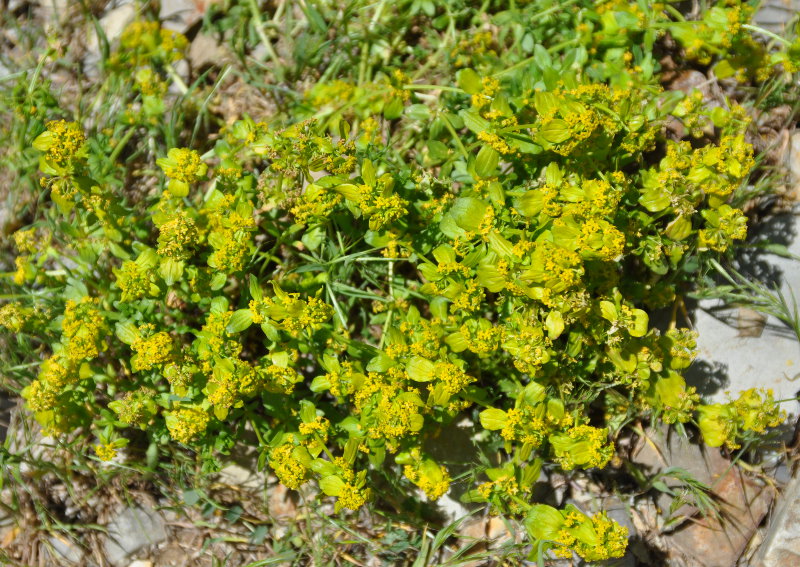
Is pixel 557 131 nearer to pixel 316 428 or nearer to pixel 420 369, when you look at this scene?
pixel 420 369

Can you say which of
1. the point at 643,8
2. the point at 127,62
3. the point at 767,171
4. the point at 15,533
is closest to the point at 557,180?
the point at 643,8

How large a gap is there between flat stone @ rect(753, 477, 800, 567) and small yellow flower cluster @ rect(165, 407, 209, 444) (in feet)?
10.1

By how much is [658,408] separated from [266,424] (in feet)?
6.50

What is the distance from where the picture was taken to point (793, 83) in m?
3.96

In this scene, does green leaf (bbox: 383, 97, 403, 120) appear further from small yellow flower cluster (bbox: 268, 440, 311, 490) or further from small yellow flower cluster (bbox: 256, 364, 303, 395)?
small yellow flower cluster (bbox: 268, 440, 311, 490)

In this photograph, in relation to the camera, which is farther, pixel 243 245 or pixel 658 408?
pixel 658 408

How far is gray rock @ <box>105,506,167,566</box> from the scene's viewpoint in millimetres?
4203

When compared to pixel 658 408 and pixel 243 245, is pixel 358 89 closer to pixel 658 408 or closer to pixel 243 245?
pixel 243 245

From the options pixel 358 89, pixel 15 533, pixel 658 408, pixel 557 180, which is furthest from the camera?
pixel 15 533

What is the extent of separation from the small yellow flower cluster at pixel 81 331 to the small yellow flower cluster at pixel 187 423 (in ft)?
1.63

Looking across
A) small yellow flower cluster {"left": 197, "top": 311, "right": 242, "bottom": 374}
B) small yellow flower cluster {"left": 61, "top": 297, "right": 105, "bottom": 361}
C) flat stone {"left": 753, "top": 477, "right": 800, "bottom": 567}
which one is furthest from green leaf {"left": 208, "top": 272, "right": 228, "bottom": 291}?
flat stone {"left": 753, "top": 477, "right": 800, "bottom": 567}

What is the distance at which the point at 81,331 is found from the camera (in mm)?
3213

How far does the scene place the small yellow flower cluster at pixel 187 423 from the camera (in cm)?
310

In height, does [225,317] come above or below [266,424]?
above
